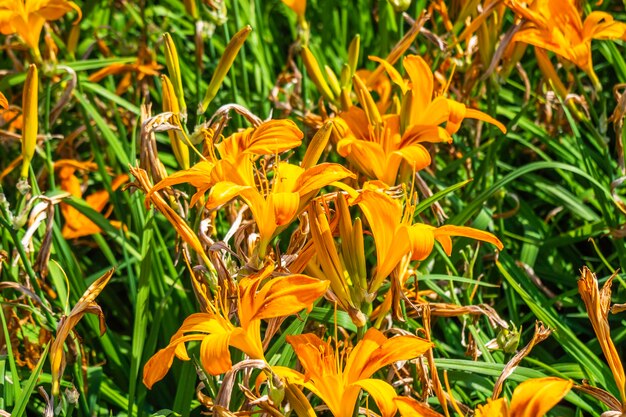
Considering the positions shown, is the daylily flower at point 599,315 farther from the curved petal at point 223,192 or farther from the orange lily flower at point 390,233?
the curved petal at point 223,192

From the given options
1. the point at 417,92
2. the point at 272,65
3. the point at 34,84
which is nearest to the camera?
the point at 34,84

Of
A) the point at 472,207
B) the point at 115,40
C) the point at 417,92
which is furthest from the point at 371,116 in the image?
the point at 115,40

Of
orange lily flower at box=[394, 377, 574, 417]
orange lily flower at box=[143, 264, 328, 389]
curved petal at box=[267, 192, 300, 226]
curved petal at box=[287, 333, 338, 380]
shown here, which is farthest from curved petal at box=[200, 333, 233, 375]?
orange lily flower at box=[394, 377, 574, 417]

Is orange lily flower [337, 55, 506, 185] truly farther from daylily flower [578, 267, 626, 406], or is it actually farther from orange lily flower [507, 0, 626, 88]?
daylily flower [578, 267, 626, 406]

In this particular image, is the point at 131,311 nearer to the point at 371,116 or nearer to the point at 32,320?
the point at 32,320

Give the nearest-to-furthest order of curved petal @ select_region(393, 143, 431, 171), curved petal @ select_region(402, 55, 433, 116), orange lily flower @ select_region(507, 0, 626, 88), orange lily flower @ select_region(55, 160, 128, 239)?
curved petal @ select_region(393, 143, 431, 171) → curved petal @ select_region(402, 55, 433, 116) → orange lily flower @ select_region(507, 0, 626, 88) → orange lily flower @ select_region(55, 160, 128, 239)
